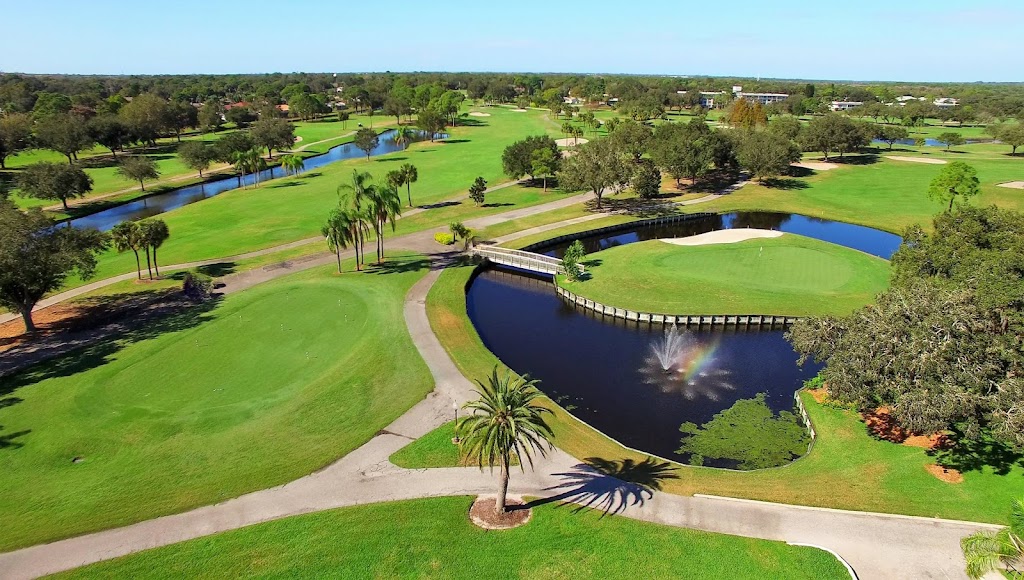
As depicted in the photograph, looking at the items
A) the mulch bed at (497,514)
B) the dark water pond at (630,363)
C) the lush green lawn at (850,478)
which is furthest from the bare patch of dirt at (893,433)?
the mulch bed at (497,514)

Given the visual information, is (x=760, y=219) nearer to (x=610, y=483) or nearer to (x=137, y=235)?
(x=610, y=483)

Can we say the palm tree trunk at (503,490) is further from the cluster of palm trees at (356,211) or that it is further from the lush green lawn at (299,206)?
the lush green lawn at (299,206)

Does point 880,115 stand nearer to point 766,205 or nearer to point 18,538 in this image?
point 766,205

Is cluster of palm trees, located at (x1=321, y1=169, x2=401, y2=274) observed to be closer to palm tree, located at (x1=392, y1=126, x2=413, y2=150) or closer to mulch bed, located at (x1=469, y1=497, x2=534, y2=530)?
mulch bed, located at (x1=469, y1=497, x2=534, y2=530)

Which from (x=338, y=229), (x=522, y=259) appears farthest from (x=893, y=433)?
(x=338, y=229)

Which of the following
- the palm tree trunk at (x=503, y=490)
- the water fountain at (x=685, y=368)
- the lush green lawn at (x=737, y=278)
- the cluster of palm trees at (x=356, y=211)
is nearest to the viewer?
the palm tree trunk at (x=503, y=490)

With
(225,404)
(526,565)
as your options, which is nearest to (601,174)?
(225,404)
